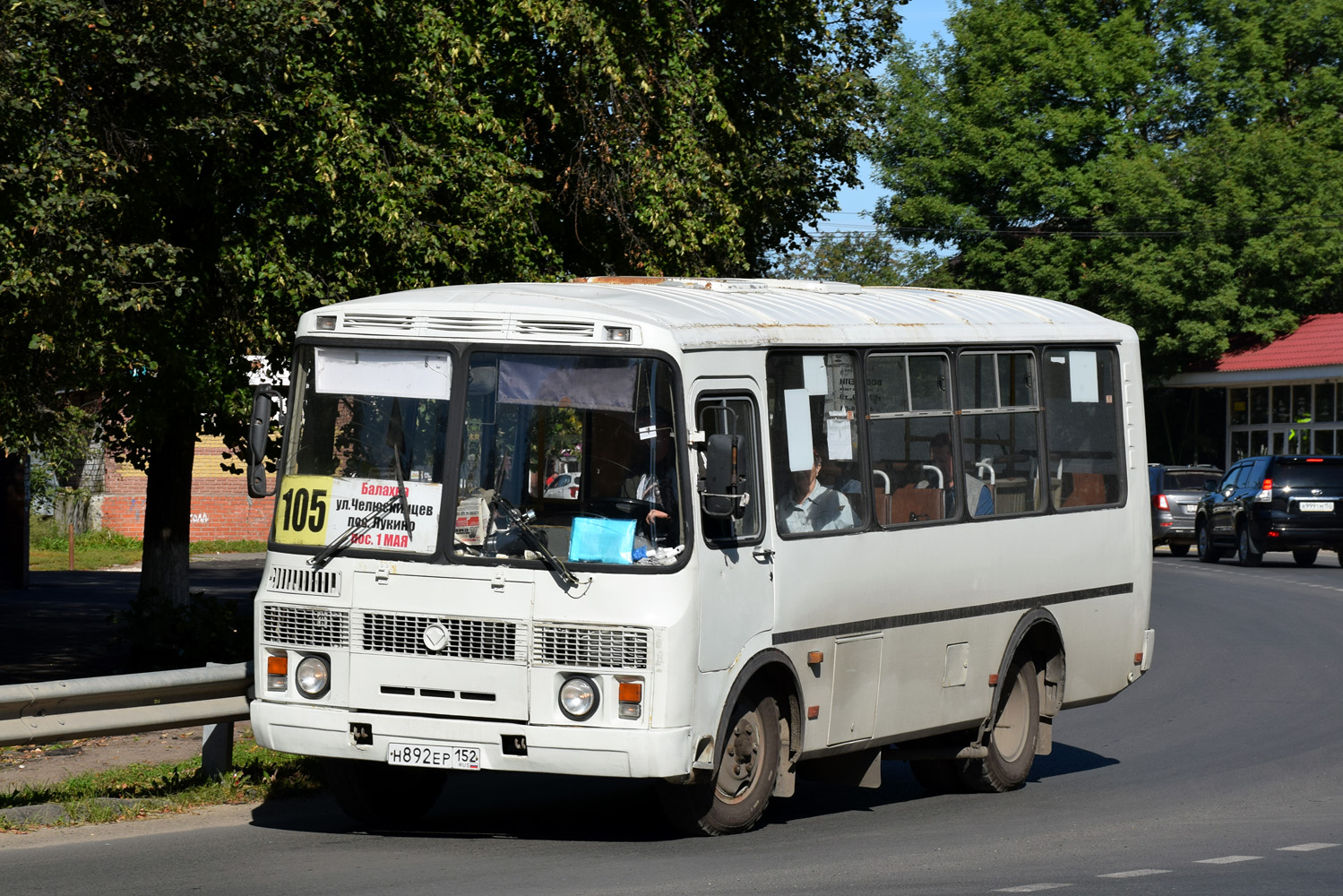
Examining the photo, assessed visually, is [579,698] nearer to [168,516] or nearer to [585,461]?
[585,461]

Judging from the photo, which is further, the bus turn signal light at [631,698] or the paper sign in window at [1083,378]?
the paper sign in window at [1083,378]

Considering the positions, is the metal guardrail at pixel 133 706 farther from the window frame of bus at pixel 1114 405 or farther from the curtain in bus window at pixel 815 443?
the window frame of bus at pixel 1114 405

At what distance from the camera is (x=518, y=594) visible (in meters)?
8.60

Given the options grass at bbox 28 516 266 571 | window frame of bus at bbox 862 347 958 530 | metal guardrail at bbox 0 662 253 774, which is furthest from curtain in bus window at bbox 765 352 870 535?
grass at bbox 28 516 266 571

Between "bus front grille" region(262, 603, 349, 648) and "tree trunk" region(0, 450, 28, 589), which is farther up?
"tree trunk" region(0, 450, 28, 589)

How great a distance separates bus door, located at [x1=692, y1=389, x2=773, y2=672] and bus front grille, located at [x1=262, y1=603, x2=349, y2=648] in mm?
1725

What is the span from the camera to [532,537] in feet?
28.5

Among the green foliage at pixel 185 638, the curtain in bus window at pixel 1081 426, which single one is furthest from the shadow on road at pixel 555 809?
the green foliage at pixel 185 638

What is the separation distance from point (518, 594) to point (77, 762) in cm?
411

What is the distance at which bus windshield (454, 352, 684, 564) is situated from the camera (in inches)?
345

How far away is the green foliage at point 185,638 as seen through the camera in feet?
52.2

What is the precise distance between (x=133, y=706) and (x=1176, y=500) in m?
32.0

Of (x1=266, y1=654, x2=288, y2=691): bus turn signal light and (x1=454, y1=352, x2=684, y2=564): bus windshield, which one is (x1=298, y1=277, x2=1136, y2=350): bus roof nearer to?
(x1=454, y1=352, x2=684, y2=564): bus windshield

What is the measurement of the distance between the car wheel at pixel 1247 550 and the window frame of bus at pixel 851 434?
2516cm
